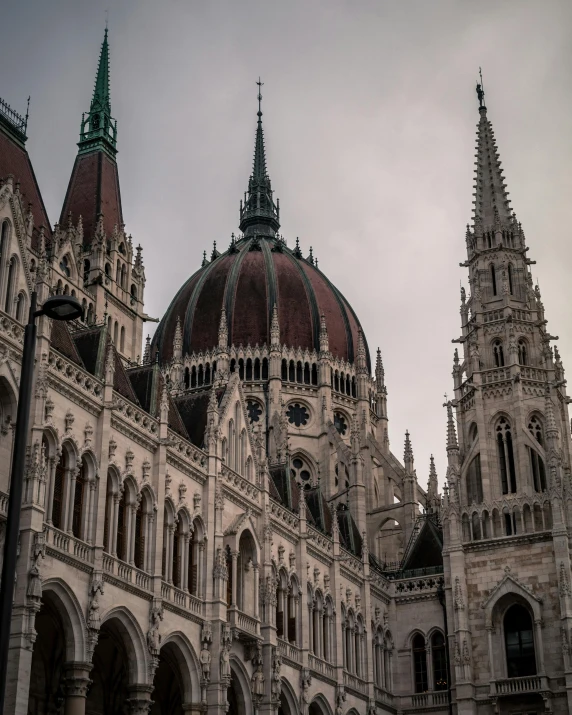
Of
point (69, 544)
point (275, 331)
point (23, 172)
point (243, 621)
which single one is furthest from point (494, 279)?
point (69, 544)

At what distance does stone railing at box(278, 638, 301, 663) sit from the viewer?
45625 mm

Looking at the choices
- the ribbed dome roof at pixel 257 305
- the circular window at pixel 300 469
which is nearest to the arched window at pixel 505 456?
the circular window at pixel 300 469

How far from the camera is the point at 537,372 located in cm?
6109

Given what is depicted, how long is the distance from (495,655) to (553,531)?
6.63 meters

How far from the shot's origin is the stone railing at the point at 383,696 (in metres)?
54.8

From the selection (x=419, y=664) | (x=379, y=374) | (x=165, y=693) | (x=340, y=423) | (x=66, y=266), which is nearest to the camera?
(x=165, y=693)

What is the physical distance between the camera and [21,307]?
35.1 metres

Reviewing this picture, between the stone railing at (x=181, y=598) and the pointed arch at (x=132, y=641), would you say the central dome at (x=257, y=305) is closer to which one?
the stone railing at (x=181, y=598)

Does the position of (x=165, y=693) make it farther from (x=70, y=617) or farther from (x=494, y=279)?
(x=494, y=279)

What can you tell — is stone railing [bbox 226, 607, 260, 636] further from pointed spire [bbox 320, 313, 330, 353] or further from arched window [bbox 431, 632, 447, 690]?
pointed spire [bbox 320, 313, 330, 353]

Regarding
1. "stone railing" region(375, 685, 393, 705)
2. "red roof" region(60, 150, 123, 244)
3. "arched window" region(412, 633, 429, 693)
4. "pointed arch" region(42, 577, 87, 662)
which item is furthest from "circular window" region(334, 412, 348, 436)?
"pointed arch" region(42, 577, 87, 662)

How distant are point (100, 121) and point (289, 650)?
29.7 m

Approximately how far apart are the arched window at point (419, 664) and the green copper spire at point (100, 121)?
98.6ft

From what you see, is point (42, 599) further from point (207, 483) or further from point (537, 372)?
point (537, 372)
